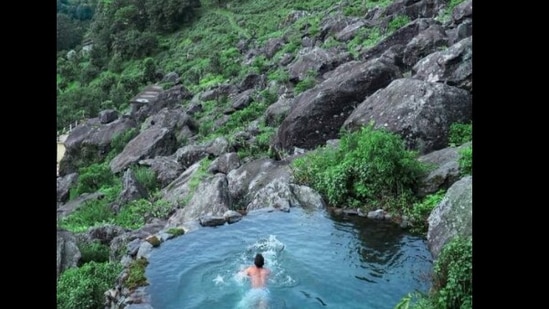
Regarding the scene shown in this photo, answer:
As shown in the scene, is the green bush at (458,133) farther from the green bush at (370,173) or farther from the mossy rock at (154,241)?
the mossy rock at (154,241)

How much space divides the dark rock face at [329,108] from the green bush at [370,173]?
3760 mm

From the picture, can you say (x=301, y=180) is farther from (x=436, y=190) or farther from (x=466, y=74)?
(x=466, y=74)

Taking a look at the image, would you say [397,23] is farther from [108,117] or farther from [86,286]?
[86,286]

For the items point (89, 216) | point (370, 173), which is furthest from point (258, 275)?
point (89, 216)

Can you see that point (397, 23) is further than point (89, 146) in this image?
No

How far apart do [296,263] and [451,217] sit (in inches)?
111

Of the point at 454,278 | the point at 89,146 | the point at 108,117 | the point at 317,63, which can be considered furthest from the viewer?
the point at 108,117

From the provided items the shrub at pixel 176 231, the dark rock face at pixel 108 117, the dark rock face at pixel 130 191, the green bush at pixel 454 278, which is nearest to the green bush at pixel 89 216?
the dark rock face at pixel 130 191

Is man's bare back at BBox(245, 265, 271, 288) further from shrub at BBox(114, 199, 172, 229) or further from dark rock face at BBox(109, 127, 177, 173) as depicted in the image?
dark rock face at BBox(109, 127, 177, 173)

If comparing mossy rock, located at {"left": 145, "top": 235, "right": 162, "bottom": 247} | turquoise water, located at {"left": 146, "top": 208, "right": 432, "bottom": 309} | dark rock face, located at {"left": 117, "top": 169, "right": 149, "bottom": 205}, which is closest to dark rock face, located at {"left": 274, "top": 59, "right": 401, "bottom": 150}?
dark rock face, located at {"left": 117, "top": 169, "right": 149, "bottom": 205}

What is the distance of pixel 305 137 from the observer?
17.1 meters

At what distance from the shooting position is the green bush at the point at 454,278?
6.13 metres

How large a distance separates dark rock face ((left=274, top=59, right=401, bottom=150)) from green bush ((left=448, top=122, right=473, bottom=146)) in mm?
4287

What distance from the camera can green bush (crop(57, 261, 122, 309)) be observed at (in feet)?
30.0
